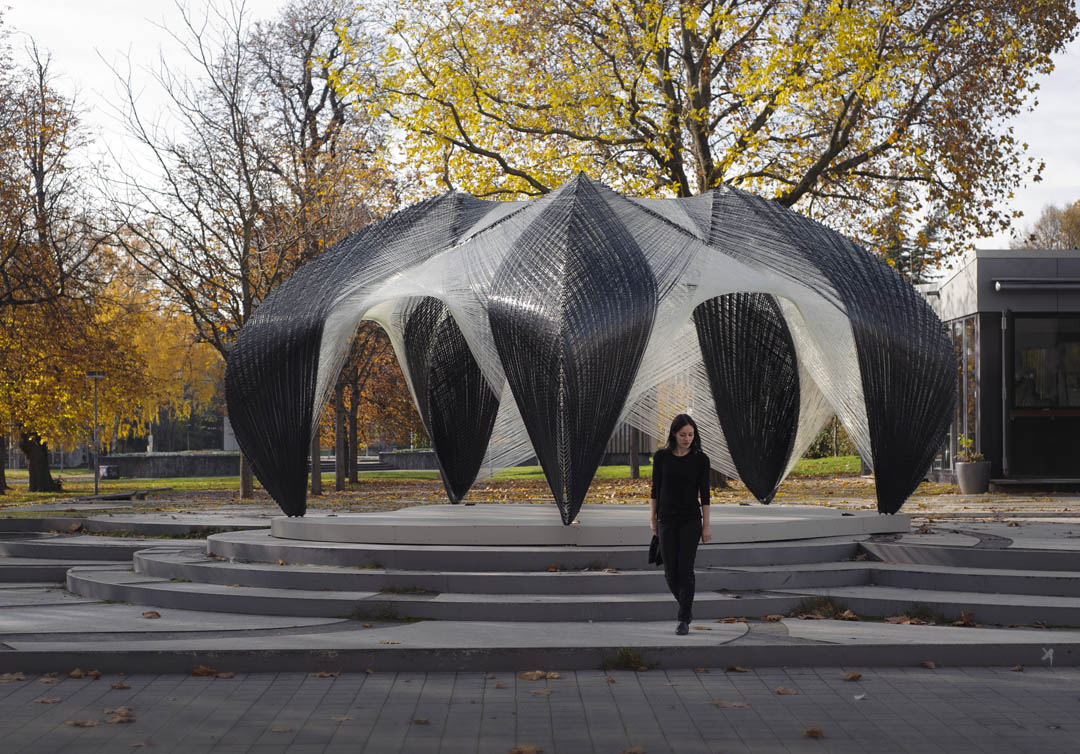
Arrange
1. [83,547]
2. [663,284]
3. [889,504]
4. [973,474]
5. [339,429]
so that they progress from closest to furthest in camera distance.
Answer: [663,284] → [889,504] → [83,547] → [973,474] → [339,429]

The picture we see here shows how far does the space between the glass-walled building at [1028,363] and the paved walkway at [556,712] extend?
18.7 meters

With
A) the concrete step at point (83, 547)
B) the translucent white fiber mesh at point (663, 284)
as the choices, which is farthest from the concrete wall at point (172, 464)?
the translucent white fiber mesh at point (663, 284)

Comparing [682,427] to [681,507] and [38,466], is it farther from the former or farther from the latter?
[38,466]

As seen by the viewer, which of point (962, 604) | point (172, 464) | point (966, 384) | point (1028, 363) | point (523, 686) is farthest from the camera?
point (172, 464)

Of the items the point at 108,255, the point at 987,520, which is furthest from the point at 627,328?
the point at 108,255

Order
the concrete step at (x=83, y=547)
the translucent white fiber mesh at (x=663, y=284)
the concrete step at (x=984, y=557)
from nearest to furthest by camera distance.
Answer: the concrete step at (x=984, y=557) < the translucent white fiber mesh at (x=663, y=284) < the concrete step at (x=83, y=547)

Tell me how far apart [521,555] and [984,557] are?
4.09m

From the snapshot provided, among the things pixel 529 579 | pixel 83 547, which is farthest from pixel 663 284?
pixel 83 547

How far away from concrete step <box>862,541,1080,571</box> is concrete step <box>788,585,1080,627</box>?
72 cm

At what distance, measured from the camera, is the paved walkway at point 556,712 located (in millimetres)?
5891

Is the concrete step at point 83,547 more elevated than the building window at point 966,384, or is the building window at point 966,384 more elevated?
the building window at point 966,384

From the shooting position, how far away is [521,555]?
35.0 feet

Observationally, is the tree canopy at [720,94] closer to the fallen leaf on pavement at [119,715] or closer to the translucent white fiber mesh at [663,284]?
the translucent white fiber mesh at [663,284]

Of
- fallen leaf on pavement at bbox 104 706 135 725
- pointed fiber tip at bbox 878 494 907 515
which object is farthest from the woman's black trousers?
pointed fiber tip at bbox 878 494 907 515
